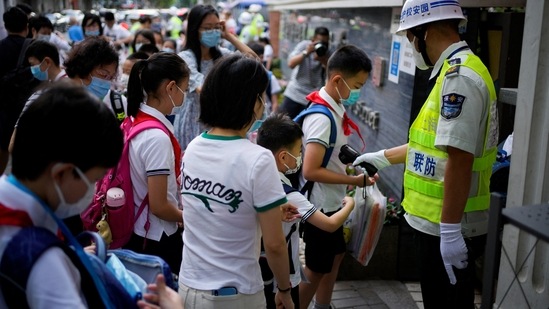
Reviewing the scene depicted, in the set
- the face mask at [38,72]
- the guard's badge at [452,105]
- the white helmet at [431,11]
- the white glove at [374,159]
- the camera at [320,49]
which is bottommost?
the white glove at [374,159]

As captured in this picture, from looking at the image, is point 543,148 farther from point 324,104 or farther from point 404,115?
point 404,115

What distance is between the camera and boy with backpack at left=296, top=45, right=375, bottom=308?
344cm

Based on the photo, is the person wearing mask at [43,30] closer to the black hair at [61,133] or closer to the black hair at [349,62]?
the black hair at [349,62]

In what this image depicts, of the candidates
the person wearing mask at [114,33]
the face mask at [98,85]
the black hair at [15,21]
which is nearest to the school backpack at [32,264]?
the face mask at [98,85]

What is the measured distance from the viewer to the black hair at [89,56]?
385 cm

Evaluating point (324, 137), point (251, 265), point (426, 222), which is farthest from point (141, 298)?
point (324, 137)

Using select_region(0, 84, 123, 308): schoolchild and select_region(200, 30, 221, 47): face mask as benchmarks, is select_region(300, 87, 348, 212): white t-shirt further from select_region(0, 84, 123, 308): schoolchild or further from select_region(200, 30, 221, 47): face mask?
select_region(0, 84, 123, 308): schoolchild

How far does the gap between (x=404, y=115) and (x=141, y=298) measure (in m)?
3.94

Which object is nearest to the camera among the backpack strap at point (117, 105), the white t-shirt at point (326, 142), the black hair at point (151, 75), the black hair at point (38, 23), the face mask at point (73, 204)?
the face mask at point (73, 204)

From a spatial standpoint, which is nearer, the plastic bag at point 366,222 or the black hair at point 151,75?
the black hair at point 151,75

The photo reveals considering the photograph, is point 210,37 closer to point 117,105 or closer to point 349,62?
point 117,105

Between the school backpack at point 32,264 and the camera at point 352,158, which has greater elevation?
the school backpack at point 32,264

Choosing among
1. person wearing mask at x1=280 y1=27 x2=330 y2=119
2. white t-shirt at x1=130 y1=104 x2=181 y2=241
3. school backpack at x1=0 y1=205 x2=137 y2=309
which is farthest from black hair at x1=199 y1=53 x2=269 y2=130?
person wearing mask at x1=280 y1=27 x2=330 y2=119

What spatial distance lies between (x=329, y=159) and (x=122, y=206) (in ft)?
4.32
